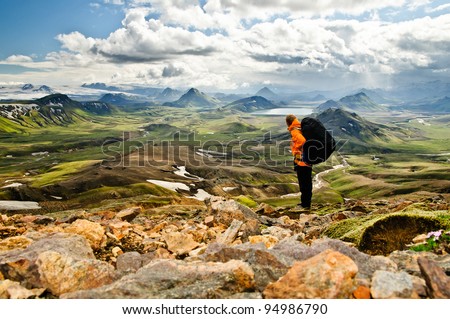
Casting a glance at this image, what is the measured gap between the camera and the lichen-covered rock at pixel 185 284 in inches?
333

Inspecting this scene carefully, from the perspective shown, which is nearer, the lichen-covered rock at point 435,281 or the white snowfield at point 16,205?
the lichen-covered rock at point 435,281

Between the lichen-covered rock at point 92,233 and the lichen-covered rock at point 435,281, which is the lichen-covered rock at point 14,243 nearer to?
the lichen-covered rock at point 92,233

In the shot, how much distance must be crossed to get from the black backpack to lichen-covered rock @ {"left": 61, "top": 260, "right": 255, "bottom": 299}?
16079 millimetres

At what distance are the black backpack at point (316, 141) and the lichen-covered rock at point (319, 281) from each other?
16.3 metres

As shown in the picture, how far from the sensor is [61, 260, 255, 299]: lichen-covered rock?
27.8 ft

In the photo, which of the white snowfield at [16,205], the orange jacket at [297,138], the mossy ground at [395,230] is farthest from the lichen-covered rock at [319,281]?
the white snowfield at [16,205]

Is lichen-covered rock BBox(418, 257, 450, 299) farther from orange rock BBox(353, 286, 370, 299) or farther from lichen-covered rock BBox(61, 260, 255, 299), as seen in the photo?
lichen-covered rock BBox(61, 260, 255, 299)

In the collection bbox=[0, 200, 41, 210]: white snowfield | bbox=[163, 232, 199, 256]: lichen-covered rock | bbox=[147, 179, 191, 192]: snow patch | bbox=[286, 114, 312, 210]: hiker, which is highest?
bbox=[286, 114, 312, 210]: hiker

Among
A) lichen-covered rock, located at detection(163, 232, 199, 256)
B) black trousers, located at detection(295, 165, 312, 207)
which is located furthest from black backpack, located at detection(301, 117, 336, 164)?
lichen-covered rock, located at detection(163, 232, 199, 256)

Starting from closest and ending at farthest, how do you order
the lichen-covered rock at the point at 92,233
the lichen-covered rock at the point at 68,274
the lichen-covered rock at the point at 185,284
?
the lichen-covered rock at the point at 185,284 < the lichen-covered rock at the point at 68,274 < the lichen-covered rock at the point at 92,233

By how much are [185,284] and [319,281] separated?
342 cm

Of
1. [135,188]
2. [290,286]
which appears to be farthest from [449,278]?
[135,188]

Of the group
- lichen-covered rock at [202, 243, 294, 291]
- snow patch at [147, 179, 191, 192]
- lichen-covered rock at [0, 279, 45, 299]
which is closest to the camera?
lichen-covered rock at [0, 279, 45, 299]

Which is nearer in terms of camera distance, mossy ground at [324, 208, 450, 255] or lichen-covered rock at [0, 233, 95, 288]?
lichen-covered rock at [0, 233, 95, 288]
